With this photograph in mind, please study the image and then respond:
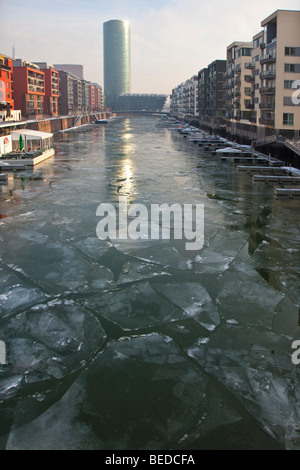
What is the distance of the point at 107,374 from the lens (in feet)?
27.8

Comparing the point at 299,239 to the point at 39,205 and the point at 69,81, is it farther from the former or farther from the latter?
the point at 69,81

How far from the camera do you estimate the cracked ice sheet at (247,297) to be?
10.8 m

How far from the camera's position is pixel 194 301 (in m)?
11.7

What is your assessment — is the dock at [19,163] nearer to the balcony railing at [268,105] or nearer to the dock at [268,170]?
the dock at [268,170]

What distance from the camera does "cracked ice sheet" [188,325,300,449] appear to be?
7.34 meters

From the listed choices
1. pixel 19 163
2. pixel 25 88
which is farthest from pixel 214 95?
pixel 19 163

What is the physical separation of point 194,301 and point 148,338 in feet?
7.72

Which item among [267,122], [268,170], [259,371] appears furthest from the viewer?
[267,122]

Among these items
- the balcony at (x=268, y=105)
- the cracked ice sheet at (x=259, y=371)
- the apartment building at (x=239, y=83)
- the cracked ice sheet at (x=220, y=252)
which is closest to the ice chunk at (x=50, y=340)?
the cracked ice sheet at (x=259, y=371)

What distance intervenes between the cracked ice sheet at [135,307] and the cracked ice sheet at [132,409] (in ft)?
4.63
